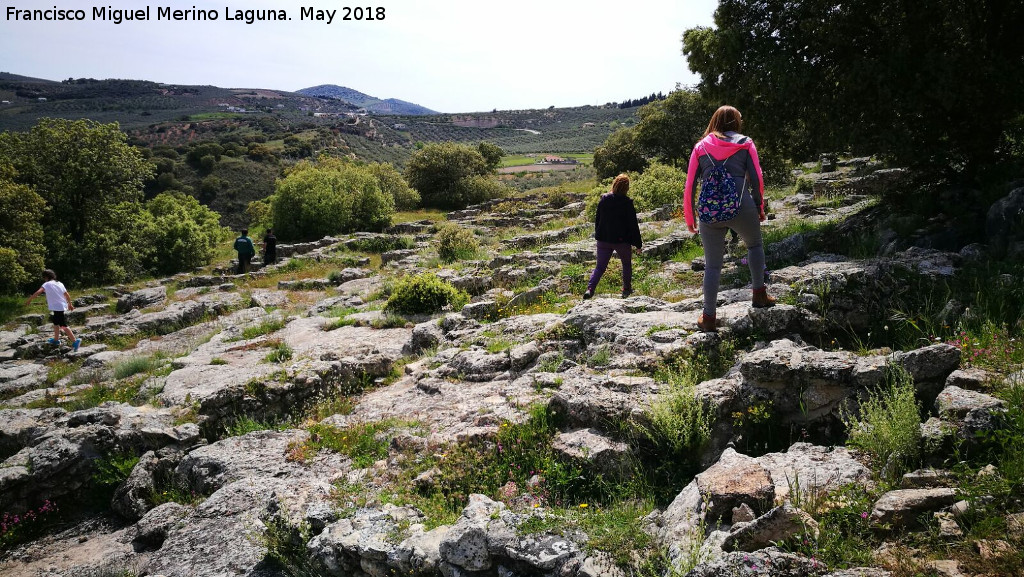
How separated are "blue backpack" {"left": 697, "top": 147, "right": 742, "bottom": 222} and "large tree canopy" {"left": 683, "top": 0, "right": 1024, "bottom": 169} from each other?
6.54 meters

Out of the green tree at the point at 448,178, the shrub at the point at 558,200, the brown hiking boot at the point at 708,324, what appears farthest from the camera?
the green tree at the point at 448,178

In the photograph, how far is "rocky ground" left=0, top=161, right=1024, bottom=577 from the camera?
11.4 feet

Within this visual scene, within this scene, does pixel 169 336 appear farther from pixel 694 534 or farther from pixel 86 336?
pixel 694 534

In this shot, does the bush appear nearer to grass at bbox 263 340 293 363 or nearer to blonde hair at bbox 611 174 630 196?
grass at bbox 263 340 293 363

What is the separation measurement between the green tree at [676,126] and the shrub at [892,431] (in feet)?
113

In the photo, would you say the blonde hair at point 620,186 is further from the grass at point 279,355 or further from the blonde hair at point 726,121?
the grass at point 279,355

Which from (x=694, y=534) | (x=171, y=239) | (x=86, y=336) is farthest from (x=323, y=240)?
(x=694, y=534)

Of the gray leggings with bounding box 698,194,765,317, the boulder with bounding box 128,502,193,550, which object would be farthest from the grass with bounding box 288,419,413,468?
the gray leggings with bounding box 698,194,765,317

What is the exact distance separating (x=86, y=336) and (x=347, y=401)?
12350 mm

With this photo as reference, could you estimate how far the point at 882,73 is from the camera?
9469 millimetres

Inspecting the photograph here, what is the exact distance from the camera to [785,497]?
343 cm

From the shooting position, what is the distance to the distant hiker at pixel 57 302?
13.1 metres

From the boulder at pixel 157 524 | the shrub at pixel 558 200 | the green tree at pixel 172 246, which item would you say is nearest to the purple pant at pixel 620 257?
the boulder at pixel 157 524

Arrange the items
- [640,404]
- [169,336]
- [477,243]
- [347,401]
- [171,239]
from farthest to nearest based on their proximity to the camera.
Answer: [171,239] < [477,243] < [169,336] < [347,401] < [640,404]
